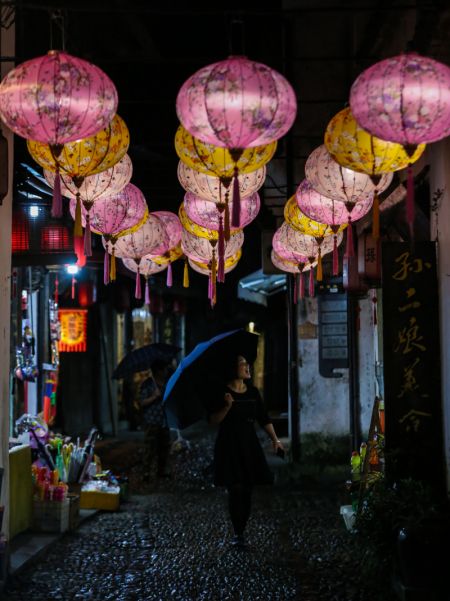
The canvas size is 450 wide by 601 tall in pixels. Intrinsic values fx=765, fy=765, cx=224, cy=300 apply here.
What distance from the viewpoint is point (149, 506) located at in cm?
1497

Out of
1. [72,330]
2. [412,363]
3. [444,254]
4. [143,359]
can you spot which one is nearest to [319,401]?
[143,359]

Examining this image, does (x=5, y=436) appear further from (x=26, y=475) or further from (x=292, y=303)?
(x=292, y=303)

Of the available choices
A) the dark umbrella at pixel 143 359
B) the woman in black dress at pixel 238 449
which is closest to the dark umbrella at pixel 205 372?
the woman in black dress at pixel 238 449

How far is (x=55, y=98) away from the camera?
22.8ft

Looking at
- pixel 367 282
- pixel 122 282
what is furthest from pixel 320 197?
pixel 122 282

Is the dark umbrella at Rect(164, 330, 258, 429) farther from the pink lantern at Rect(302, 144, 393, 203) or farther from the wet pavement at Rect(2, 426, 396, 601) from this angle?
the pink lantern at Rect(302, 144, 393, 203)

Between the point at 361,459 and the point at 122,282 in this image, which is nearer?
the point at 361,459

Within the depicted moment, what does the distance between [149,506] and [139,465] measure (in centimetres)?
562

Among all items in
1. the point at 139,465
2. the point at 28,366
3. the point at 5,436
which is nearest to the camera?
the point at 5,436

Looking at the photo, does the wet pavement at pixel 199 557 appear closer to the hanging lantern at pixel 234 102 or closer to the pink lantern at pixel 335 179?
the pink lantern at pixel 335 179

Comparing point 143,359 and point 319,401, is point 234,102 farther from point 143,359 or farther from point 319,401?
point 319,401

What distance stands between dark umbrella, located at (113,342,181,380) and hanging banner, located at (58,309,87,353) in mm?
3905

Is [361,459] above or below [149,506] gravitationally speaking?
above

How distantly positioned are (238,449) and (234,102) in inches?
239
